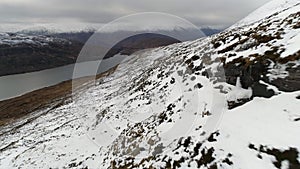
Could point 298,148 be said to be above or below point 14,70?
above

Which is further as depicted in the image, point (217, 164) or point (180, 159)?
point (180, 159)

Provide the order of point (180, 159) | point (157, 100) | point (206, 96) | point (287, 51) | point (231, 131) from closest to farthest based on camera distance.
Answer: point (231, 131)
point (180, 159)
point (287, 51)
point (206, 96)
point (157, 100)

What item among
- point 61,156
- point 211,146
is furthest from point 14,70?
point 211,146

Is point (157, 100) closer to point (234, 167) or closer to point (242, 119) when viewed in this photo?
point (242, 119)

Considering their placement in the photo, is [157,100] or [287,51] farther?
[157,100]

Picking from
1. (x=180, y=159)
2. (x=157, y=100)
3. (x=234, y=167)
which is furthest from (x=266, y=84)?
(x=157, y=100)

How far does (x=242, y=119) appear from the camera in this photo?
9.45 meters

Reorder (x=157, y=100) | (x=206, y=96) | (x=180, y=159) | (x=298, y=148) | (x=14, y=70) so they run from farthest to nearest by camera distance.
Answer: (x=14, y=70) → (x=157, y=100) → (x=206, y=96) → (x=180, y=159) → (x=298, y=148)

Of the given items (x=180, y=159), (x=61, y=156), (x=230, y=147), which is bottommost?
(x=61, y=156)

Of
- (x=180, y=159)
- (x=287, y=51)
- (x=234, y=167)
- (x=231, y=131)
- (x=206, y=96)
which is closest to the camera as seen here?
(x=234, y=167)

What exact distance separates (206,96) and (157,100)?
5595 mm

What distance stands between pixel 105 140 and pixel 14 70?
8252 inches

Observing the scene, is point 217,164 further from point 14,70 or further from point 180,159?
point 14,70

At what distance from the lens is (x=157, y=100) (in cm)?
1738
